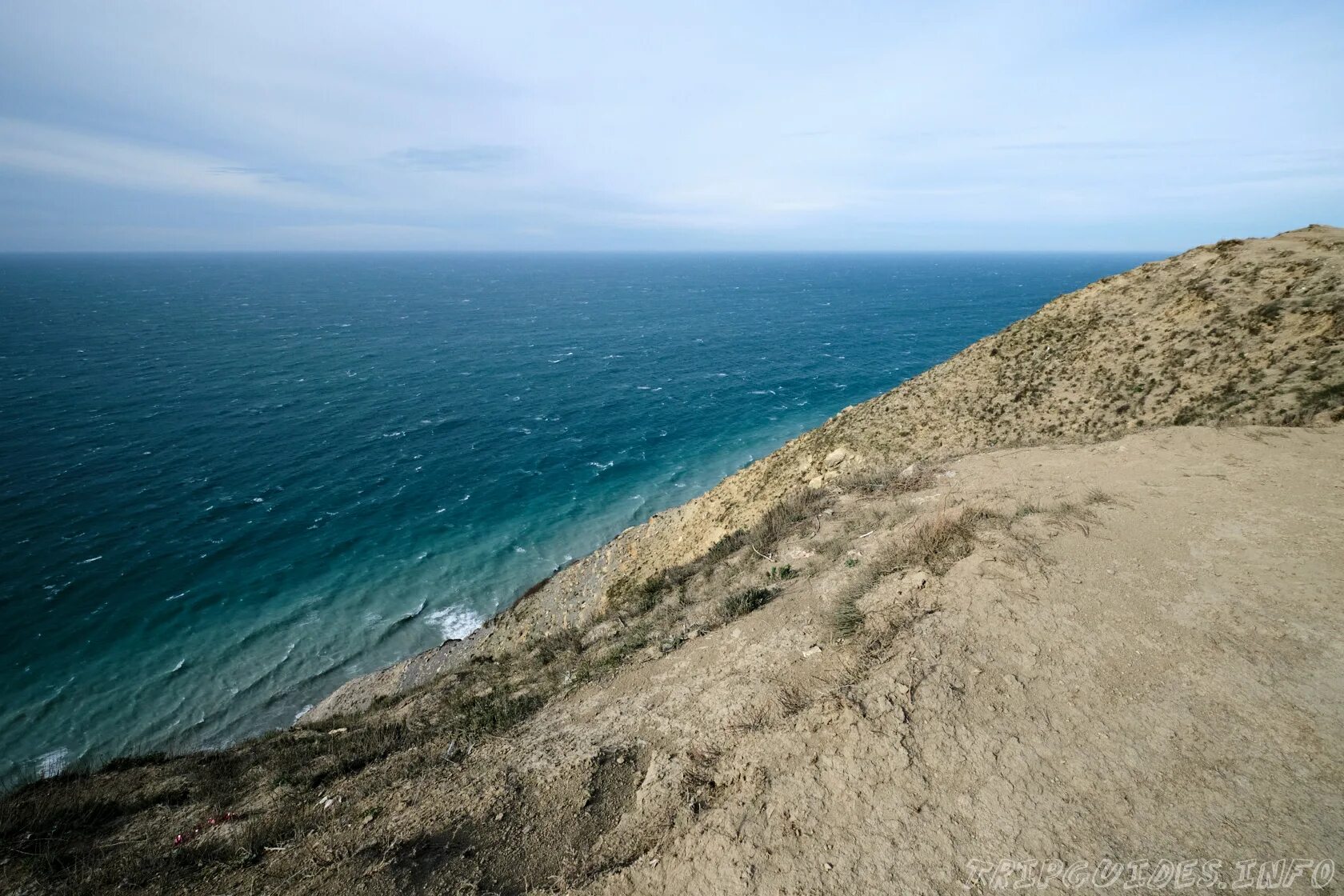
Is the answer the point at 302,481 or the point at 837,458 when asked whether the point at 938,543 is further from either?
the point at 302,481

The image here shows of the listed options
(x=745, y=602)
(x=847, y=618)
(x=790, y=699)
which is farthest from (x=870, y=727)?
(x=745, y=602)

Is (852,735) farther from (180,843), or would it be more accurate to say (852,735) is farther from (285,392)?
(285,392)

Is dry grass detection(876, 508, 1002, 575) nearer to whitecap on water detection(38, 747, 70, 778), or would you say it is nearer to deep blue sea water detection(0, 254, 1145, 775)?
deep blue sea water detection(0, 254, 1145, 775)

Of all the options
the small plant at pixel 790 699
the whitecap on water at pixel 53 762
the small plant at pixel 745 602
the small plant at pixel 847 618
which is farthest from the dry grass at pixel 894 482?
the whitecap on water at pixel 53 762

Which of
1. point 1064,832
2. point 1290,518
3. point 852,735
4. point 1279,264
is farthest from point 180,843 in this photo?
point 1279,264

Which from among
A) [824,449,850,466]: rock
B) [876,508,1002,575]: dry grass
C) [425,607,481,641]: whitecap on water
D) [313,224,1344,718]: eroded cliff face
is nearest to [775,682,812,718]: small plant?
[876,508,1002,575]: dry grass

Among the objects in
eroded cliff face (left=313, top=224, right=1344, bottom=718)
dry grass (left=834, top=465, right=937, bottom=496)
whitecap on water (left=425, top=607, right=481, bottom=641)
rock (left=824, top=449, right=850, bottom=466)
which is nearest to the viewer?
dry grass (left=834, top=465, right=937, bottom=496)
